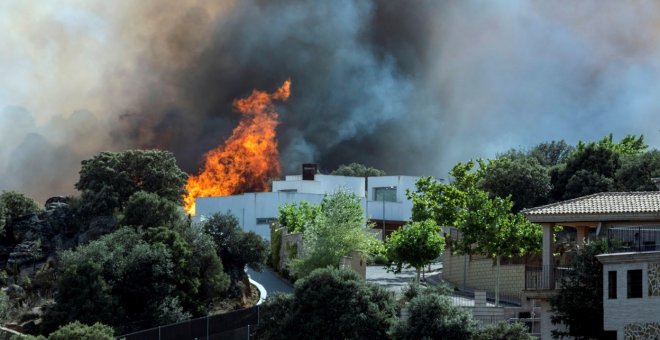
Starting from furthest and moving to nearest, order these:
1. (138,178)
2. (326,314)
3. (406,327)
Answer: (138,178) → (326,314) → (406,327)

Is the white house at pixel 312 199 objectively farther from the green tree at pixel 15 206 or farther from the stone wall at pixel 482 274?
the stone wall at pixel 482 274

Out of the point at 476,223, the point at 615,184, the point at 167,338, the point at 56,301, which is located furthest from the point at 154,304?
the point at 615,184

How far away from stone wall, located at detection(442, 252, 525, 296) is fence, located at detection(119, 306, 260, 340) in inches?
541

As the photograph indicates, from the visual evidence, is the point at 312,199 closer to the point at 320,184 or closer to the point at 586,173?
the point at 320,184

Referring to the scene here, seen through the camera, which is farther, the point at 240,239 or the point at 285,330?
the point at 240,239

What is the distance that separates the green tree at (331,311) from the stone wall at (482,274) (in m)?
9.18

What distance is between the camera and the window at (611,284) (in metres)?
58.0

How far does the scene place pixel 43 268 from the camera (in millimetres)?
94375

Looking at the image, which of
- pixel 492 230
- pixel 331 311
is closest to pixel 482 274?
pixel 492 230

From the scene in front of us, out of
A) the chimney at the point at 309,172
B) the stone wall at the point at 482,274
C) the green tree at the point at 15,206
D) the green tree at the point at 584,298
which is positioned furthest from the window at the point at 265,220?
the green tree at the point at 584,298

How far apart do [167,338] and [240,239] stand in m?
23.3

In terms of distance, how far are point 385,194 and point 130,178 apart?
35.5 meters

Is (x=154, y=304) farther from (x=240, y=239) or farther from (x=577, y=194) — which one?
(x=577, y=194)

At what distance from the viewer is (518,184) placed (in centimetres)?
11206
